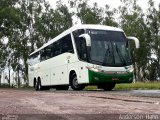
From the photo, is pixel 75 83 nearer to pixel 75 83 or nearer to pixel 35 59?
pixel 75 83

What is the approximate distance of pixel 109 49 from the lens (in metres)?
18.7

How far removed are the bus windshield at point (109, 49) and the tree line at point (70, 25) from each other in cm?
3073

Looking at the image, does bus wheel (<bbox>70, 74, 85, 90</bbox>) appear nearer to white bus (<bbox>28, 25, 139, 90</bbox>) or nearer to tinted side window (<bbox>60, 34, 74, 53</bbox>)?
white bus (<bbox>28, 25, 139, 90</bbox>)

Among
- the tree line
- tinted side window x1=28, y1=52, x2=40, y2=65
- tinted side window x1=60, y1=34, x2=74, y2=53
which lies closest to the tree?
the tree line

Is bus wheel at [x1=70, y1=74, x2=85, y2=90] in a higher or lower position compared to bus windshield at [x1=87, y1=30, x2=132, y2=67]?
lower

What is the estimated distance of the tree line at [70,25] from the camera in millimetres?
50312

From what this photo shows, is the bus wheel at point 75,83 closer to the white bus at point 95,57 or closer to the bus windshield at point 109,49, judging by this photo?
the white bus at point 95,57

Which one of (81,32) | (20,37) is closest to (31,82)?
(81,32)

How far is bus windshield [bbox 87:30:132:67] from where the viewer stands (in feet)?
60.5

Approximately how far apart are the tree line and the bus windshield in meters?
30.7

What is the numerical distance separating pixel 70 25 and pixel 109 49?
34127 mm

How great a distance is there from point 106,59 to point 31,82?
13206 mm

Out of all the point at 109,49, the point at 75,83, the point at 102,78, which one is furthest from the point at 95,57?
the point at 75,83

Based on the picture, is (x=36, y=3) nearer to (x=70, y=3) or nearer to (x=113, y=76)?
(x=70, y=3)
